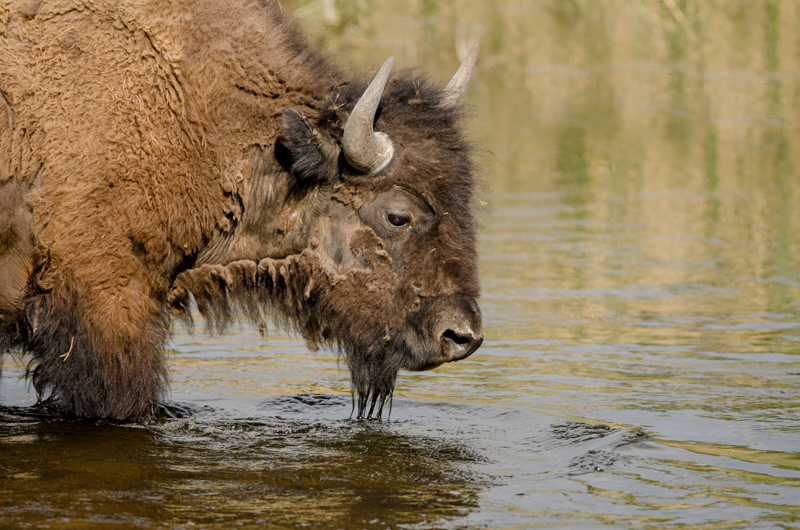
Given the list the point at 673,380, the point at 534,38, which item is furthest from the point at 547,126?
the point at 673,380

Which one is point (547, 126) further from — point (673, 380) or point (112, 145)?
point (112, 145)

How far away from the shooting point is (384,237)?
233 inches

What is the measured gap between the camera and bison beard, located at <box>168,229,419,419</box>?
593 cm

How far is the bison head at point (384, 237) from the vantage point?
5789 millimetres

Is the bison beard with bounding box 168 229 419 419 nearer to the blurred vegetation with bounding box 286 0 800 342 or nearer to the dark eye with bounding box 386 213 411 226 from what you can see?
the dark eye with bounding box 386 213 411 226

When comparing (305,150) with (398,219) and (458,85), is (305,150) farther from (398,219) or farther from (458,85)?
(458,85)

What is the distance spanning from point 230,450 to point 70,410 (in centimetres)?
96

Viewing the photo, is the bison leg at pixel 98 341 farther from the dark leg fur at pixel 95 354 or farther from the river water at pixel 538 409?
the river water at pixel 538 409

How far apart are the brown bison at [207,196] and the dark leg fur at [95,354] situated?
11 millimetres

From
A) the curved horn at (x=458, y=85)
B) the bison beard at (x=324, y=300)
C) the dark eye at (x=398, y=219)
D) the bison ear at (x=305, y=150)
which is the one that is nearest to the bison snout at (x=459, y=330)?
the bison beard at (x=324, y=300)

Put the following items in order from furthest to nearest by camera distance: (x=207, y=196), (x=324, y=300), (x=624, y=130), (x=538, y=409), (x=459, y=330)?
(x=624, y=130) < (x=538, y=409) < (x=324, y=300) < (x=207, y=196) < (x=459, y=330)

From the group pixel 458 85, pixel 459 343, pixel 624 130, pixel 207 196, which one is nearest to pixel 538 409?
pixel 459 343

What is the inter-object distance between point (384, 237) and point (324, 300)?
0.52 meters

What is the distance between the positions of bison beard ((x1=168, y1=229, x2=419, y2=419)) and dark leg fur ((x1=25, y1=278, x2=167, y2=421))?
0.43 m
